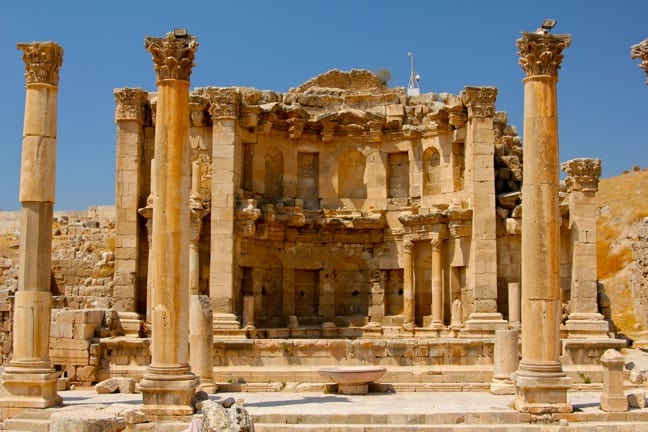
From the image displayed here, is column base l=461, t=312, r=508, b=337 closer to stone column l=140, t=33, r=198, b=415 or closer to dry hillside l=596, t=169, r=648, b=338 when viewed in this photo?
Result: dry hillside l=596, t=169, r=648, b=338

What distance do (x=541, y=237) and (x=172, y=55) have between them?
26.2ft

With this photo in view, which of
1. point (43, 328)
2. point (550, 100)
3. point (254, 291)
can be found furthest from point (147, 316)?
point (550, 100)

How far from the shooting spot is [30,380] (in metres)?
15.5

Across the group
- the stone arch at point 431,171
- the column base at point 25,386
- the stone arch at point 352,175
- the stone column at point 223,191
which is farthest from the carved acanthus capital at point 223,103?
the column base at point 25,386

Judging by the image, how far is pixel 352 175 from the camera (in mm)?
29562

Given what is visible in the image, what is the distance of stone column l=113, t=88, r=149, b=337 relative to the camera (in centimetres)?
2494

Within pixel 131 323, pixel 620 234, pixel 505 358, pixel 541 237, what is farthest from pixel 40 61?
pixel 620 234

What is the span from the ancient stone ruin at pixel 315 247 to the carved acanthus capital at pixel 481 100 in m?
0.06

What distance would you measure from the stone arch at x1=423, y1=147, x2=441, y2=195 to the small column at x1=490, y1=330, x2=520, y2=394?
9.97 metres

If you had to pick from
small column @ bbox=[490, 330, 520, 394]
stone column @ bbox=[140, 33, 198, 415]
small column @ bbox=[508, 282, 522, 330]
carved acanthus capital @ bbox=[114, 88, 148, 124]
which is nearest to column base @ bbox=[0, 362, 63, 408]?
stone column @ bbox=[140, 33, 198, 415]

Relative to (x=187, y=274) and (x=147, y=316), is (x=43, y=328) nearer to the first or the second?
(x=187, y=274)

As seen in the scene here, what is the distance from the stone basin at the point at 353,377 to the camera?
17.8 metres

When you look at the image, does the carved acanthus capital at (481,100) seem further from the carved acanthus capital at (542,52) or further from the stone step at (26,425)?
the stone step at (26,425)

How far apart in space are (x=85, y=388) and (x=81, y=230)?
561 inches
